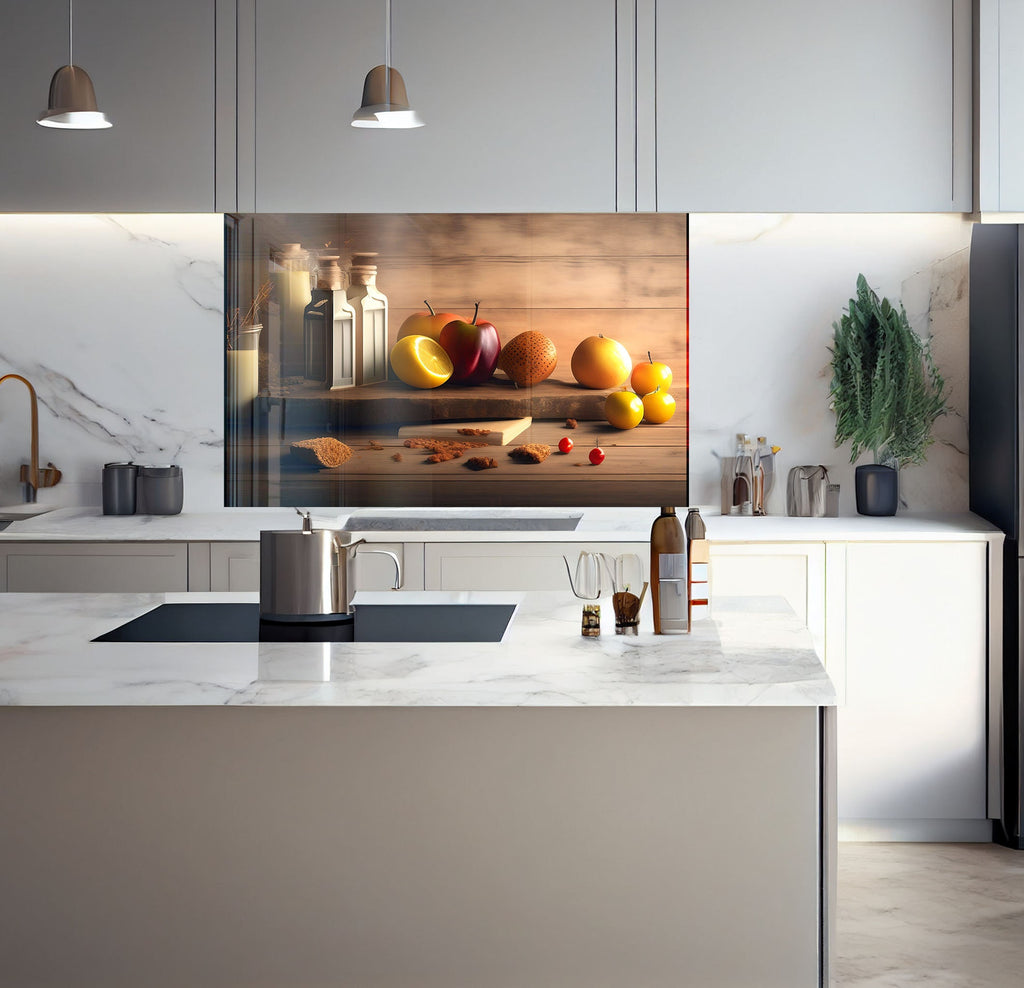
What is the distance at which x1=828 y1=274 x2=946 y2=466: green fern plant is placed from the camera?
3.98 metres

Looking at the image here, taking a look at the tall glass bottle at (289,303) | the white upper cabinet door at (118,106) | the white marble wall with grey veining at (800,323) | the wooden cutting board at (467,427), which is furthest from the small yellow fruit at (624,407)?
the white upper cabinet door at (118,106)

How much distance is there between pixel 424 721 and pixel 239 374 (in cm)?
262

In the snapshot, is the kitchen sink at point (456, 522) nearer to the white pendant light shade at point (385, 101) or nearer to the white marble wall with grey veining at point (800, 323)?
the white marble wall with grey veining at point (800, 323)

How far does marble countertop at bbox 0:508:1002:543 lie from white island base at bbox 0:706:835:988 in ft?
5.16

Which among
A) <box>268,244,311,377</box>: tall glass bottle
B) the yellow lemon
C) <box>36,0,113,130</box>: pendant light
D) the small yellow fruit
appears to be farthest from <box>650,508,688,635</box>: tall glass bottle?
<box>268,244,311,377</box>: tall glass bottle

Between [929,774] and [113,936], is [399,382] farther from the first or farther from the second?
[113,936]

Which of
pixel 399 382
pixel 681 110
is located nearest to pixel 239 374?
pixel 399 382

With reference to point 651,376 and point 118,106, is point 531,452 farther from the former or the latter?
point 118,106

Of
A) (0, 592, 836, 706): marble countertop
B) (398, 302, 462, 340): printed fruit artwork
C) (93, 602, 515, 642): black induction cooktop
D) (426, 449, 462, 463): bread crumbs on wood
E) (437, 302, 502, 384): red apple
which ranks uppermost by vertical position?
(398, 302, 462, 340): printed fruit artwork

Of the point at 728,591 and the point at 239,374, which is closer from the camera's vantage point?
the point at 728,591

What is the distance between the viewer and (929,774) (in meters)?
3.57

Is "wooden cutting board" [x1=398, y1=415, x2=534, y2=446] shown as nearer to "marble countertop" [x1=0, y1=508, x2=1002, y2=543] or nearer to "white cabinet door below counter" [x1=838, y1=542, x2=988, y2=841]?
"marble countertop" [x1=0, y1=508, x2=1002, y2=543]

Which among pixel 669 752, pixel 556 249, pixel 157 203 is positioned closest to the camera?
pixel 669 752

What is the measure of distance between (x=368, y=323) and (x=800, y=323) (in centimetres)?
156
